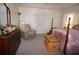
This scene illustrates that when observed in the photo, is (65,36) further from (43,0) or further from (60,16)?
(43,0)

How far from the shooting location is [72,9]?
4.78 ft

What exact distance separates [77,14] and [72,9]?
0.11 m

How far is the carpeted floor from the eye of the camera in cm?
151

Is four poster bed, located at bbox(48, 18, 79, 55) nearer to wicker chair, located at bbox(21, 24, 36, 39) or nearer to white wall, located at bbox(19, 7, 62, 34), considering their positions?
white wall, located at bbox(19, 7, 62, 34)

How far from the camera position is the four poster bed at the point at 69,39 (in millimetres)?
1474

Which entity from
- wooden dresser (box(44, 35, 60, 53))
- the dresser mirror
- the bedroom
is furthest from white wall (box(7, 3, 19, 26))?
wooden dresser (box(44, 35, 60, 53))

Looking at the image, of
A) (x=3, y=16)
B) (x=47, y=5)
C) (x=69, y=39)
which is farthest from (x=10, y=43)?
(x=69, y=39)

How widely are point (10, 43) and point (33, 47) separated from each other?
0.37 meters

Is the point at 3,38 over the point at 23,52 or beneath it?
over

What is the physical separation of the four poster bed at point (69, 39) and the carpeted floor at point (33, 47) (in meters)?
0.28

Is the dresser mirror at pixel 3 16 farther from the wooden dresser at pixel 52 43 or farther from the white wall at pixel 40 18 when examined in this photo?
the wooden dresser at pixel 52 43

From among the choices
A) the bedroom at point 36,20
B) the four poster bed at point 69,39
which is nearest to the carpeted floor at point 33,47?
the bedroom at point 36,20

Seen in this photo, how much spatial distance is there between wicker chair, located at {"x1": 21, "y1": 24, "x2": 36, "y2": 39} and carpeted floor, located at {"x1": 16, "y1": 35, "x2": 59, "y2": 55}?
0.07 metres
